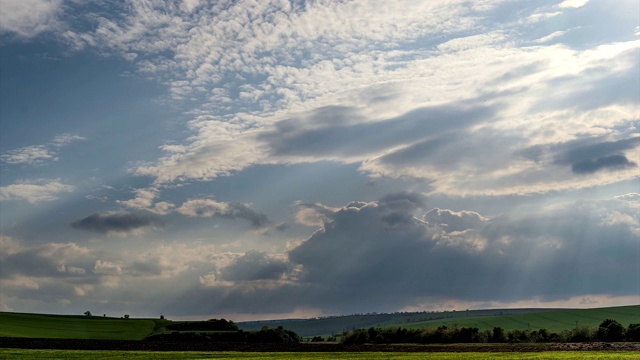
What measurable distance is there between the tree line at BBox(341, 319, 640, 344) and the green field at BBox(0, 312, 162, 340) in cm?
5538

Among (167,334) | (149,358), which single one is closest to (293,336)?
(167,334)

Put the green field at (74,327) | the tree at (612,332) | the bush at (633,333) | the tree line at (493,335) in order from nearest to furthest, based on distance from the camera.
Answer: the bush at (633,333), the tree at (612,332), the tree line at (493,335), the green field at (74,327)

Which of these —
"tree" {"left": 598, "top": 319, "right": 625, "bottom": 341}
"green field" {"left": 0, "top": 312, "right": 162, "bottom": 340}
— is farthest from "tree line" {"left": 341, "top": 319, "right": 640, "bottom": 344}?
"green field" {"left": 0, "top": 312, "right": 162, "bottom": 340}

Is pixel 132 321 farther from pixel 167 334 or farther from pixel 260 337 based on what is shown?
pixel 260 337

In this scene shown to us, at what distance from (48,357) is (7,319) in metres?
118

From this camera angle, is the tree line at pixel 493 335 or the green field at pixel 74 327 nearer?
the tree line at pixel 493 335

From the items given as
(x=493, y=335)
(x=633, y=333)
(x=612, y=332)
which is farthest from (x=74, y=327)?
(x=633, y=333)

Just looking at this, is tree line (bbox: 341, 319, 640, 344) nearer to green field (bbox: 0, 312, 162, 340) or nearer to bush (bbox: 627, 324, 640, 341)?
bush (bbox: 627, 324, 640, 341)

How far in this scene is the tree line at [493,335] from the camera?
104938 mm

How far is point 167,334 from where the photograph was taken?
438 feet

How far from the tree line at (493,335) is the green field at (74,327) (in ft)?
182

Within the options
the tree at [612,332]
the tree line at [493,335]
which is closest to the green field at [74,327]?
the tree line at [493,335]

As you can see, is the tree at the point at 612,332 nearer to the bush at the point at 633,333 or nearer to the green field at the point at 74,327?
the bush at the point at 633,333

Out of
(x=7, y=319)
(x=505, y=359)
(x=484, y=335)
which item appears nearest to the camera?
(x=505, y=359)
